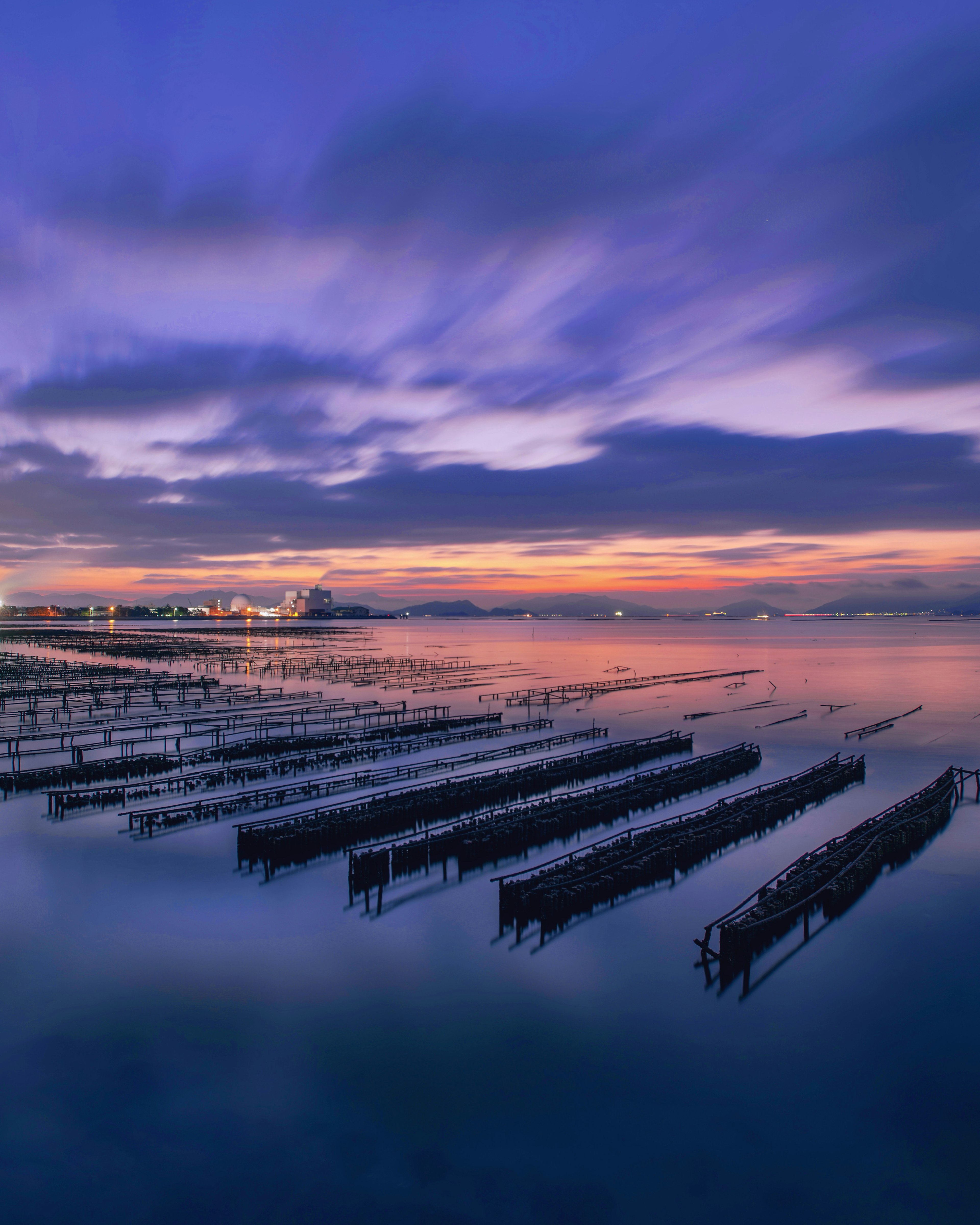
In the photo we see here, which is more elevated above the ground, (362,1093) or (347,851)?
(347,851)

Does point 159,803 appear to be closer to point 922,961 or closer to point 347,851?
point 347,851

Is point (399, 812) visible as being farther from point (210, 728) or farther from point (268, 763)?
point (210, 728)

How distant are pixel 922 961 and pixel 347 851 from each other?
15.9m

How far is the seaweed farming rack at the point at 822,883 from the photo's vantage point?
1634cm

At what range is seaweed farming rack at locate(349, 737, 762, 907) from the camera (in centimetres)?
2181

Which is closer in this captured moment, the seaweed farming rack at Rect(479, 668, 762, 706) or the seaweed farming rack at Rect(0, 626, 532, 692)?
the seaweed farming rack at Rect(479, 668, 762, 706)

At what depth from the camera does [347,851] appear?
22.1 meters

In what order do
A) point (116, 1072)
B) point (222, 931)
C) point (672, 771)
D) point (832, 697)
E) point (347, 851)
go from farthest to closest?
1. point (832, 697)
2. point (672, 771)
3. point (347, 851)
4. point (222, 931)
5. point (116, 1072)

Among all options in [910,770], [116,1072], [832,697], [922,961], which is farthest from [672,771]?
[832,697]

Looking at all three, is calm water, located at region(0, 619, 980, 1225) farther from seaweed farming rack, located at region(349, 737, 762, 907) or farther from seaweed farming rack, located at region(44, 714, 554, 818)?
seaweed farming rack, located at region(44, 714, 554, 818)

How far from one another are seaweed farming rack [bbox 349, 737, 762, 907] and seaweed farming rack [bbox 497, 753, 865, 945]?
1641 millimetres

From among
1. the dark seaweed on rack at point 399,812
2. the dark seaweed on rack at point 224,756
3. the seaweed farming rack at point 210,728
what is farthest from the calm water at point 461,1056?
the seaweed farming rack at point 210,728

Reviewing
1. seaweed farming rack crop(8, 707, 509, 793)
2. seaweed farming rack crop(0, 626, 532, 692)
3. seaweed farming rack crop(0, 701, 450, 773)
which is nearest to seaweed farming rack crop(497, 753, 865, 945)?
seaweed farming rack crop(8, 707, 509, 793)

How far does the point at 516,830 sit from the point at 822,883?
31.5ft
